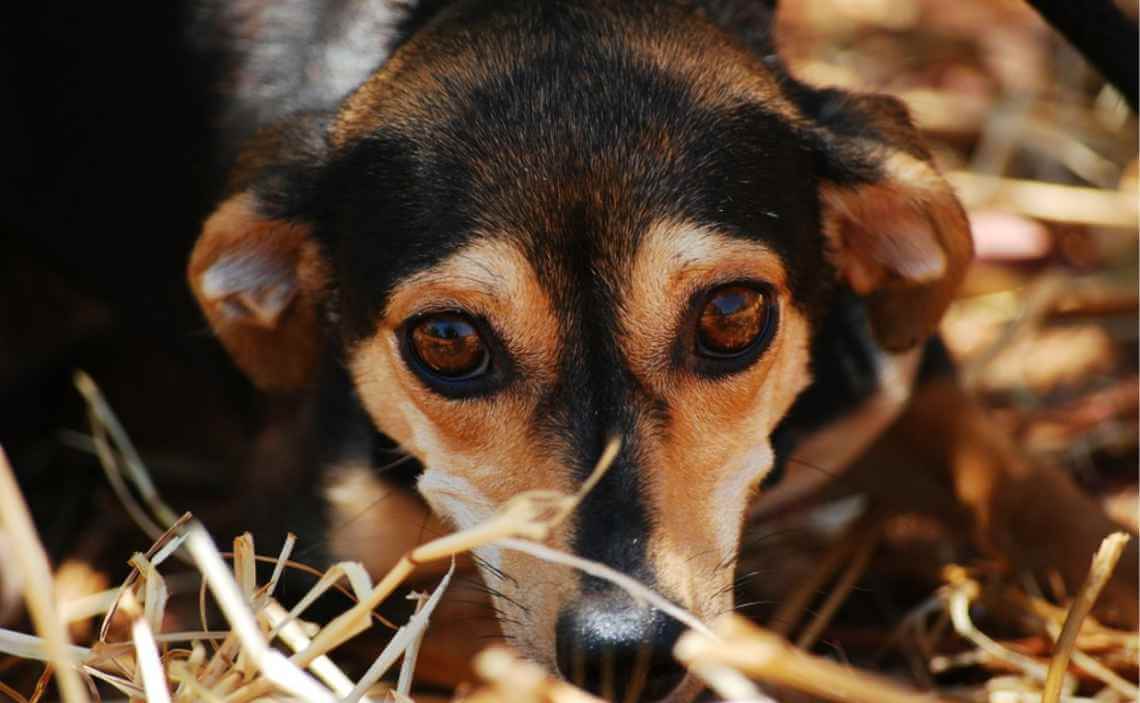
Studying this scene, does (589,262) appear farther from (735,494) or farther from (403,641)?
(403,641)

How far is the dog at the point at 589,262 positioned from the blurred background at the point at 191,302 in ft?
1.80

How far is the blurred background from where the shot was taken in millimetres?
3895

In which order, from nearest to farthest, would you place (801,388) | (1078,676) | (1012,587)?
(801,388)
(1078,676)
(1012,587)

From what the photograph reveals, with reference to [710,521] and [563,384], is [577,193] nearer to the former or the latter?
[563,384]

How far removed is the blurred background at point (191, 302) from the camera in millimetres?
3895

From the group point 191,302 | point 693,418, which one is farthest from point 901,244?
point 191,302

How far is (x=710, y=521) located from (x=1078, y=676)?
1.20 meters

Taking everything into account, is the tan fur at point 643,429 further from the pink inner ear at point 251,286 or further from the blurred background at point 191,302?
the blurred background at point 191,302

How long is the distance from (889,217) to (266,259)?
4.36 ft

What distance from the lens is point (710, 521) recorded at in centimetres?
271

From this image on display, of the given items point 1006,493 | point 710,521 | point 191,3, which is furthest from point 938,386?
Answer: point 191,3

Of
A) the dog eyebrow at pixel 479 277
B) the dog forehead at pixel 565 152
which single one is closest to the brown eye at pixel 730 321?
the dog forehead at pixel 565 152

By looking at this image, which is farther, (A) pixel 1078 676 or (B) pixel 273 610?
(A) pixel 1078 676

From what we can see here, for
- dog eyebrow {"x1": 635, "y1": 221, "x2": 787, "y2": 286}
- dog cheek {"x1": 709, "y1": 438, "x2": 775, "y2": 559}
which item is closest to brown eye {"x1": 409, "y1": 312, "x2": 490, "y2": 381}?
dog eyebrow {"x1": 635, "y1": 221, "x2": 787, "y2": 286}
